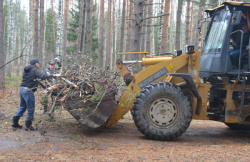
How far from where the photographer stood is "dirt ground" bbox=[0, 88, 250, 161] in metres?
4.57

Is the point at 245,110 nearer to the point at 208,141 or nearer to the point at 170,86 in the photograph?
the point at 208,141

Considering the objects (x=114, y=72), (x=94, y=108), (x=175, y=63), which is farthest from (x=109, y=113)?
(x=175, y=63)

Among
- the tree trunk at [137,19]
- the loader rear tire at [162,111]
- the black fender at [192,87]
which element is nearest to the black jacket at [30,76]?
the loader rear tire at [162,111]

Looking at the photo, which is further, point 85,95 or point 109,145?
point 85,95

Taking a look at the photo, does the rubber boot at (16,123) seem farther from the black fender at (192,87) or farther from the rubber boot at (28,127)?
the black fender at (192,87)

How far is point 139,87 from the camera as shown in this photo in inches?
242

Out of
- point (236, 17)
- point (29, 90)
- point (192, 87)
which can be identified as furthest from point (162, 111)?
point (29, 90)

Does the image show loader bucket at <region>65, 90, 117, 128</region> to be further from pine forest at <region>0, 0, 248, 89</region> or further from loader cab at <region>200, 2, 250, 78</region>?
loader cab at <region>200, 2, 250, 78</region>

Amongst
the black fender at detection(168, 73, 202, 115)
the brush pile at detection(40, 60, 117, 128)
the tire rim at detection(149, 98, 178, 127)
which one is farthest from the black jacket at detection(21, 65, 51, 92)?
the black fender at detection(168, 73, 202, 115)

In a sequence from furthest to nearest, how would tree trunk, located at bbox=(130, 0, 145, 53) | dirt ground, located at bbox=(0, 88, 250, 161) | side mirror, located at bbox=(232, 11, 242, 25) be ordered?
tree trunk, located at bbox=(130, 0, 145, 53)
side mirror, located at bbox=(232, 11, 242, 25)
dirt ground, located at bbox=(0, 88, 250, 161)

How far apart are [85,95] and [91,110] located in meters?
0.39

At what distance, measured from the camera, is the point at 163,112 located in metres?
5.87

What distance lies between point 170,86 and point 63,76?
2.63 m

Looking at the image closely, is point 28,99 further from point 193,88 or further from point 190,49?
point 190,49
